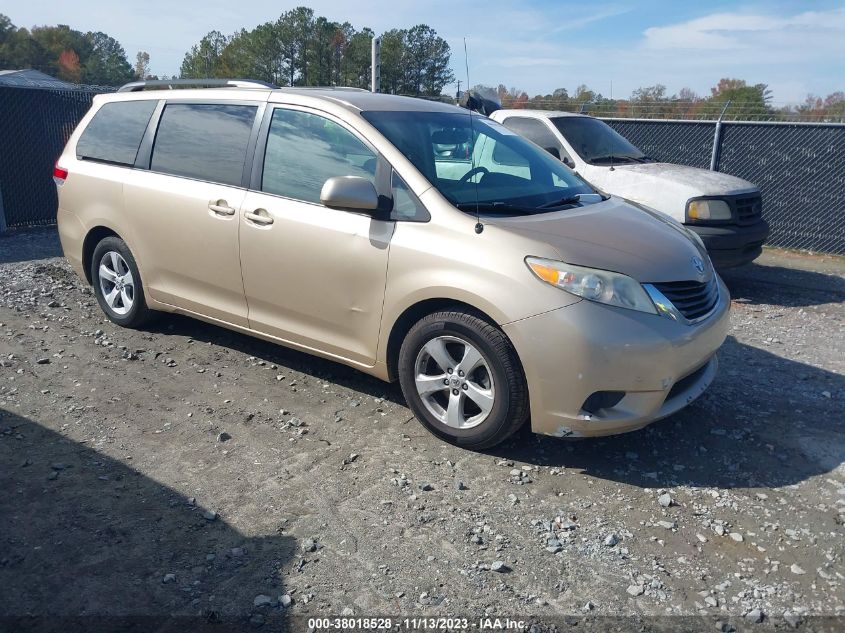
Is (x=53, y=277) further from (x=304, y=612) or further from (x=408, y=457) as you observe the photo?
(x=304, y=612)

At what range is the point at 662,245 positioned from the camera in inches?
164

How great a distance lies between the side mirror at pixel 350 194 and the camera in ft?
13.5

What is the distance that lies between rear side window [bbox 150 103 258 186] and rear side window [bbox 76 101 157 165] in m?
0.25

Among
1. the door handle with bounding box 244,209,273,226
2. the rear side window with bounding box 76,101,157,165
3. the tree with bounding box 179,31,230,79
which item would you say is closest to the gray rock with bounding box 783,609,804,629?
the door handle with bounding box 244,209,273,226

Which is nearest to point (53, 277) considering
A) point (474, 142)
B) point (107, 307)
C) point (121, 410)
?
point (107, 307)

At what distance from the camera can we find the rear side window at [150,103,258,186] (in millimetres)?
4938

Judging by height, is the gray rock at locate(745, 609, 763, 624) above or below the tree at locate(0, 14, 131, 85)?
below

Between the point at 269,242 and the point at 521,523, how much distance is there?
2385mm

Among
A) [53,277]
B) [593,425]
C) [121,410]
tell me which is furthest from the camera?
[53,277]

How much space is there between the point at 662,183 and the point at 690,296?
160 inches

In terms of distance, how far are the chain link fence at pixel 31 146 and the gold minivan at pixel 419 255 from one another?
599 centimetres

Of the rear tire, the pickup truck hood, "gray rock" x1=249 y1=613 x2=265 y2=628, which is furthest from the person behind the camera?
the pickup truck hood

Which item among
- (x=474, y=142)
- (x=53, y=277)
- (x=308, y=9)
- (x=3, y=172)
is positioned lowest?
(x=53, y=277)

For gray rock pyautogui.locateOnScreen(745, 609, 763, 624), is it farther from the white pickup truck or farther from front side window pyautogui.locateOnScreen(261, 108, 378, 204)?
the white pickup truck
